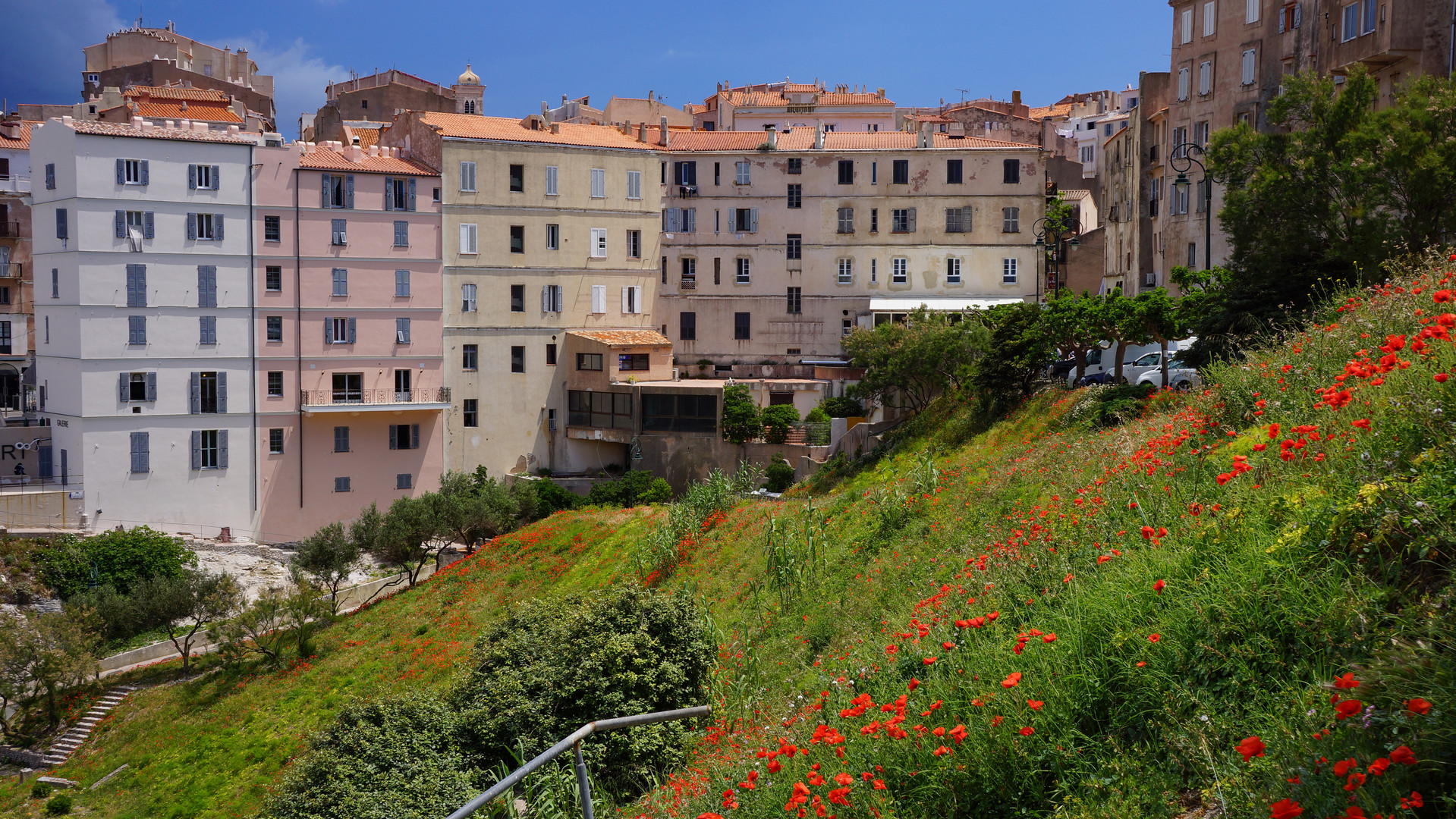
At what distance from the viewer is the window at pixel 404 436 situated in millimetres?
53594

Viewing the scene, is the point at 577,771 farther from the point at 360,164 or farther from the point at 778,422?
the point at 360,164

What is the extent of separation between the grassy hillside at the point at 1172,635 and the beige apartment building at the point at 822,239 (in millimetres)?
42856

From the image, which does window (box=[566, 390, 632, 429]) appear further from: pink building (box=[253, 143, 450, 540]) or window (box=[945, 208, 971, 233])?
window (box=[945, 208, 971, 233])

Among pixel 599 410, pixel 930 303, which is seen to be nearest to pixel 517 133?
pixel 599 410

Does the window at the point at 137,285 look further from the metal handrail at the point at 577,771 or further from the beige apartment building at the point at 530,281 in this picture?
the metal handrail at the point at 577,771

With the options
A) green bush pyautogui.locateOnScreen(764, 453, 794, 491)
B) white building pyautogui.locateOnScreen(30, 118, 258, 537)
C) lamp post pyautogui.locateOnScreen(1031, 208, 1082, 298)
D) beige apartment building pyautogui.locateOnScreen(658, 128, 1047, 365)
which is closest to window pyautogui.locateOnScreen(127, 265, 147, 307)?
white building pyautogui.locateOnScreen(30, 118, 258, 537)

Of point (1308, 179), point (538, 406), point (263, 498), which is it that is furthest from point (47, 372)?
point (1308, 179)

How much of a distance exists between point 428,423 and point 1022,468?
41.9 meters

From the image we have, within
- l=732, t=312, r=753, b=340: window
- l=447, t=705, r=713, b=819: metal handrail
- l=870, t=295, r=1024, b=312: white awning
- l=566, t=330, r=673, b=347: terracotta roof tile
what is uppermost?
l=870, t=295, r=1024, b=312: white awning

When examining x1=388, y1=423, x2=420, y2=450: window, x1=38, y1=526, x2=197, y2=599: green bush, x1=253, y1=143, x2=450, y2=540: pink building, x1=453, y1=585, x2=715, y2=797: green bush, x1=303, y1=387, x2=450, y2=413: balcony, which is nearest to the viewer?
x1=453, y1=585, x2=715, y2=797: green bush

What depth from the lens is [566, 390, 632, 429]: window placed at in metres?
53.9

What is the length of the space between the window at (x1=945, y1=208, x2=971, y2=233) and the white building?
3568 centimetres

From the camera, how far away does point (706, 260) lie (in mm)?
59219

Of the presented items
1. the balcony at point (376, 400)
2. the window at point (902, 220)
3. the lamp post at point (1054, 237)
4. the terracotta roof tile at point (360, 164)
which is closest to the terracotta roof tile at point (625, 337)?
the balcony at point (376, 400)
